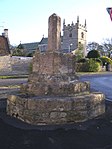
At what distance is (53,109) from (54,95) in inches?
27.1

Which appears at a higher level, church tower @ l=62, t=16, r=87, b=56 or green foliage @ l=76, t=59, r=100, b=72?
church tower @ l=62, t=16, r=87, b=56

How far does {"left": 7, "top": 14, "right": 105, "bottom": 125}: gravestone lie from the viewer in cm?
676

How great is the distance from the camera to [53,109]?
6785mm

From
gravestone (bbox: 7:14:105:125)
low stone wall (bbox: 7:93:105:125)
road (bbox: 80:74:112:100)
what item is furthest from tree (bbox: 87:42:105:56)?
low stone wall (bbox: 7:93:105:125)

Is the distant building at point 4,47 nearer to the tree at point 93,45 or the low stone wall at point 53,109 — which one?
the low stone wall at point 53,109

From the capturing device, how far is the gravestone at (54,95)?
266 inches

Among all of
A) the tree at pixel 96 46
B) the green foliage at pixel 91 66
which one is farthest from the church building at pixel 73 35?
the green foliage at pixel 91 66

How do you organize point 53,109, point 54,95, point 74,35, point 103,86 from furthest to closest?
point 74,35 < point 103,86 < point 54,95 < point 53,109

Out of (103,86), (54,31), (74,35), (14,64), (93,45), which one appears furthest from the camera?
(74,35)

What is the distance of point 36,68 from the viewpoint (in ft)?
26.2

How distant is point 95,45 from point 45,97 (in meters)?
79.4

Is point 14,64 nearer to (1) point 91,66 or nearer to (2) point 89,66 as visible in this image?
(2) point 89,66

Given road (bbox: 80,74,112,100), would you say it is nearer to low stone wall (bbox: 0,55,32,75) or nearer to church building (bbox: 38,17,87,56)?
low stone wall (bbox: 0,55,32,75)

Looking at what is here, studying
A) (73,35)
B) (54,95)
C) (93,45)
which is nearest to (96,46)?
(93,45)
